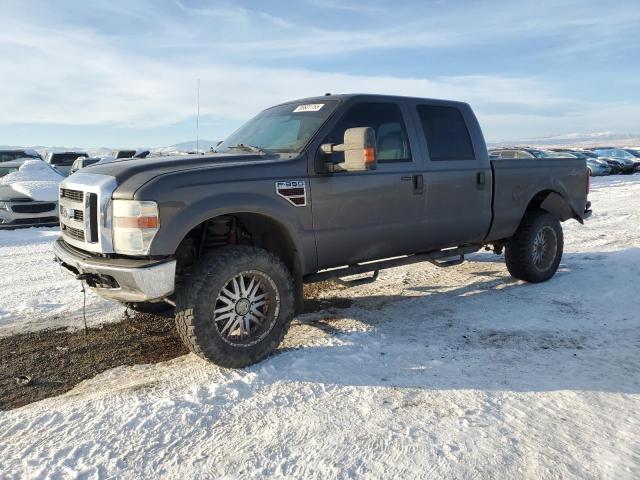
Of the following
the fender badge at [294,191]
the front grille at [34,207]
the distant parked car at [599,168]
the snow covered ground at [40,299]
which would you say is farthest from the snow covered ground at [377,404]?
the distant parked car at [599,168]

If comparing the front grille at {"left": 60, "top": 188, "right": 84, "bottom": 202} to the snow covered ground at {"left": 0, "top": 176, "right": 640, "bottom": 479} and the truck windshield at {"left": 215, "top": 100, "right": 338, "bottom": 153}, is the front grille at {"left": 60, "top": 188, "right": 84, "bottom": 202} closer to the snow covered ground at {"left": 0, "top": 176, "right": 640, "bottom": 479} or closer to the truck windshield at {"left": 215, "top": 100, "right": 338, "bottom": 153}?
the snow covered ground at {"left": 0, "top": 176, "right": 640, "bottom": 479}

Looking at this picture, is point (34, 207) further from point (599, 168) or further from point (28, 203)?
point (599, 168)

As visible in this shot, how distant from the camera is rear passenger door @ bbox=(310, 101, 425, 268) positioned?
418 cm

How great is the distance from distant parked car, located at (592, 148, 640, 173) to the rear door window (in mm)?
32845

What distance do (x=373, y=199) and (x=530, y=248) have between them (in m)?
2.54

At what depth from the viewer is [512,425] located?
2.98 m

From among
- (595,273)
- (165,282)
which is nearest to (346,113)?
(165,282)

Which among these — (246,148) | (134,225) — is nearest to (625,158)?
(246,148)

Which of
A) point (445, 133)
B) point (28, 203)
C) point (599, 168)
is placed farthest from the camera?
point (599, 168)

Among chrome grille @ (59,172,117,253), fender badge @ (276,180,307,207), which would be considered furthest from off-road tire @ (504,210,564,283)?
chrome grille @ (59,172,117,253)

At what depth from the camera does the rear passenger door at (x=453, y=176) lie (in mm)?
4953

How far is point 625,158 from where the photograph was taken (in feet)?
115

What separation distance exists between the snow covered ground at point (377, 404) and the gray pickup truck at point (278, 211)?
1.60 feet

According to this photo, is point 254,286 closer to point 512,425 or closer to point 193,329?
point 193,329
